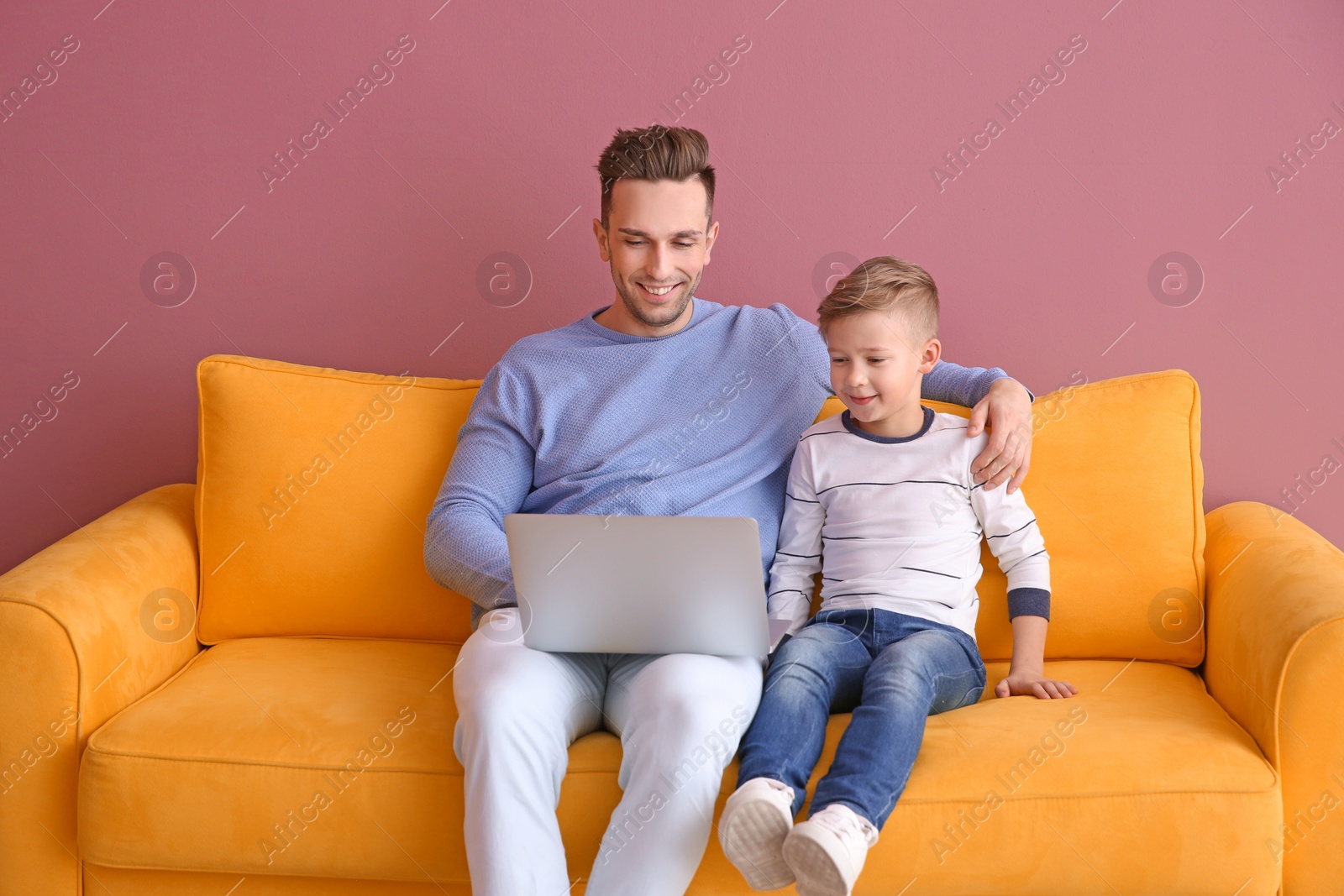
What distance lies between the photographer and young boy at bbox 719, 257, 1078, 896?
56.1 inches

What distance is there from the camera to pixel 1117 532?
1707mm

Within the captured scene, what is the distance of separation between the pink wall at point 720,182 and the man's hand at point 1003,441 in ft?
1.71

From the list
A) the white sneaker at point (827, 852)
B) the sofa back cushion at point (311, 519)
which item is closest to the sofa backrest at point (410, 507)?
the sofa back cushion at point (311, 519)

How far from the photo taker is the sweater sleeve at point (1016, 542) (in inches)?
63.3

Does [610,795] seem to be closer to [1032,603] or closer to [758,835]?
[758,835]

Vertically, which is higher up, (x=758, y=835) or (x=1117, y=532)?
(x=758, y=835)

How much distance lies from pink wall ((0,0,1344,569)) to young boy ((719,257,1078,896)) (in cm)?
55

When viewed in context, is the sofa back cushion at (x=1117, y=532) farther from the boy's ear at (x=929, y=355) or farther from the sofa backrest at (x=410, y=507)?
the boy's ear at (x=929, y=355)

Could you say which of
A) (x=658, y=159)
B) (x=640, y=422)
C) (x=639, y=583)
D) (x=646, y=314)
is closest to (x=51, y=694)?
(x=639, y=583)

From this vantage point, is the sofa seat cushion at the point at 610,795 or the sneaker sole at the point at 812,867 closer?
the sneaker sole at the point at 812,867

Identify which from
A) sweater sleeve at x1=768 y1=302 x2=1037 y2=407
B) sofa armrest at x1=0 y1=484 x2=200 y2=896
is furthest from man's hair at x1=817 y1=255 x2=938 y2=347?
sofa armrest at x1=0 y1=484 x2=200 y2=896

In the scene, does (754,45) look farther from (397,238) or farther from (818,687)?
(818,687)

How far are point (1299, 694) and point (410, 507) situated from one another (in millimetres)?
1444

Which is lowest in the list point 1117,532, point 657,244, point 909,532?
point 1117,532
